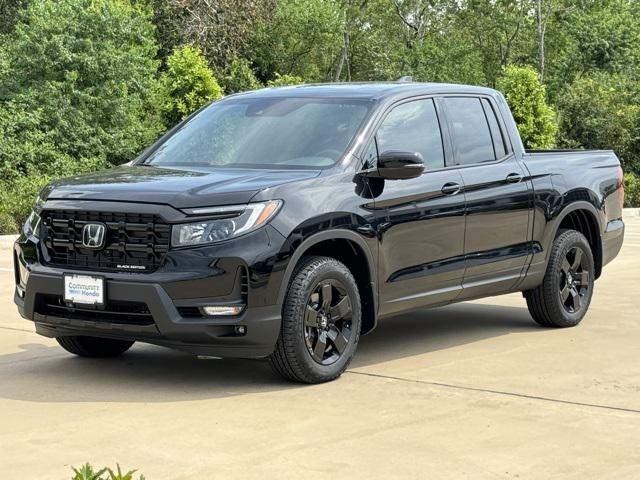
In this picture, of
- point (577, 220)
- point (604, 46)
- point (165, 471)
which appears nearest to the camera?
point (165, 471)

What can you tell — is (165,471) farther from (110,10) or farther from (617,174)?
(110,10)

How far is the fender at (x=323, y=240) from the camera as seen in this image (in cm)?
734

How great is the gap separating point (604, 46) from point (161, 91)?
22983 millimetres

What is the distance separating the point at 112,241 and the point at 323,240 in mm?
1236

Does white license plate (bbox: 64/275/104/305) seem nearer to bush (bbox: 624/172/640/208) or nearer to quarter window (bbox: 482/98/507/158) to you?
quarter window (bbox: 482/98/507/158)

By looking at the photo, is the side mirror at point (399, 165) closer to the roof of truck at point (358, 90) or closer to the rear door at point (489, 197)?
the roof of truck at point (358, 90)

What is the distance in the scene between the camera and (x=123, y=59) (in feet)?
96.8

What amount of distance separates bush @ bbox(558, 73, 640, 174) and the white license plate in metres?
28.8

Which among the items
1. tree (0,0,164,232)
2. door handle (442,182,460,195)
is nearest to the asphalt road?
door handle (442,182,460,195)

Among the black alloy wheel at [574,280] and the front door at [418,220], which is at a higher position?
the front door at [418,220]

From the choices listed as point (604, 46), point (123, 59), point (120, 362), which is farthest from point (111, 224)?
point (604, 46)

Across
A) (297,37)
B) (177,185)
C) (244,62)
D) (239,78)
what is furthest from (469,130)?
(297,37)

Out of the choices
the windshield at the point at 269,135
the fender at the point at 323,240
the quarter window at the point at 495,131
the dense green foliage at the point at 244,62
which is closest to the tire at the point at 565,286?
the quarter window at the point at 495,131

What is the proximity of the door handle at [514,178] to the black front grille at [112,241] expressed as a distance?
3020mm
